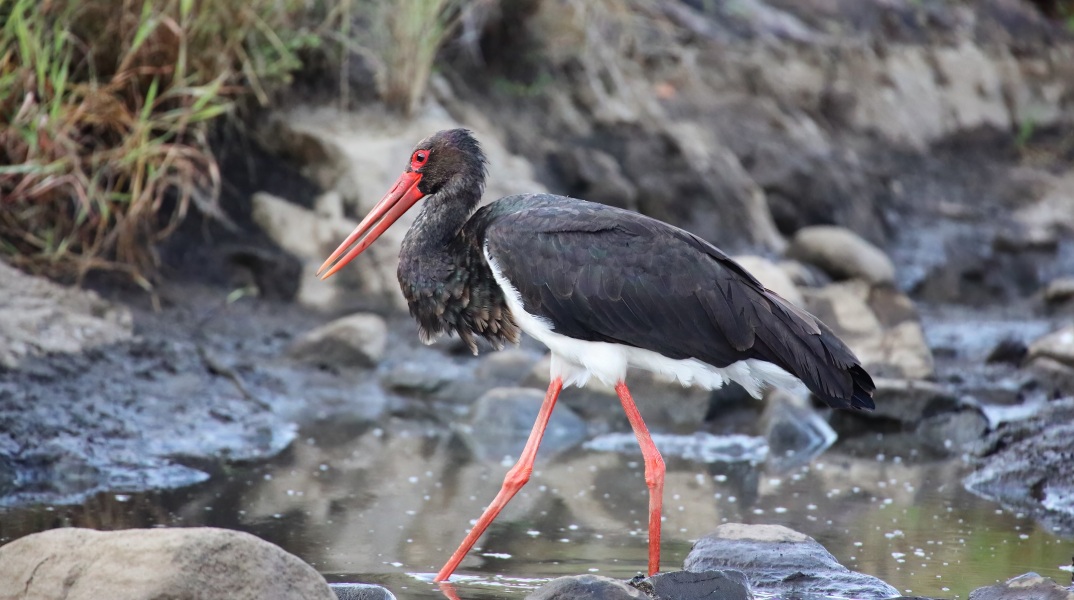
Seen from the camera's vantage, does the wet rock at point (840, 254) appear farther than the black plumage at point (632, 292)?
Yes

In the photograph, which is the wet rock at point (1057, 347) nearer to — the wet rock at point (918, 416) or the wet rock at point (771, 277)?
the wet rock at point (918, 416)

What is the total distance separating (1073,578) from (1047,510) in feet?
4.18

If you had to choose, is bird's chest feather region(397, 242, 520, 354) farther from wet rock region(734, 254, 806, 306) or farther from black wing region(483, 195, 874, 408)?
wet rock region(734, 254, 806, 306)

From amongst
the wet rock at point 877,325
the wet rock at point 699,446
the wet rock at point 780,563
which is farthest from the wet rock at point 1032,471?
the wet rock at point 780,563

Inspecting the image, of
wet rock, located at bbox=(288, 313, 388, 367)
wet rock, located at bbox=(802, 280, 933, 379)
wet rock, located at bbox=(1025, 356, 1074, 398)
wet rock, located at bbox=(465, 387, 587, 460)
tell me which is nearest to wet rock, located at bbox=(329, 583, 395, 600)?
wet rock, located at bbox=(465, 387, 587, 460)

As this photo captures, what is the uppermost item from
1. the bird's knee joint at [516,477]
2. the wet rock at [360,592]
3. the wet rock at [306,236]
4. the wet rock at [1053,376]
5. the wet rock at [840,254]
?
the wet rock at [840,254]

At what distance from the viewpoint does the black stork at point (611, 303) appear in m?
4.75

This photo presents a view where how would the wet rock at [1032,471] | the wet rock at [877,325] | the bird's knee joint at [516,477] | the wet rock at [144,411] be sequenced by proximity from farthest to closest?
the wet rock at [877,325], the wet rock at [1032,471], the wet rock at [144,411], the bird's knee joint at [516,477]

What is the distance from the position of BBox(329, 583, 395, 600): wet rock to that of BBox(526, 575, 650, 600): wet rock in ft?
1.38

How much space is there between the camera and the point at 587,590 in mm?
3898

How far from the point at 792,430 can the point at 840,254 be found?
2.98 meters

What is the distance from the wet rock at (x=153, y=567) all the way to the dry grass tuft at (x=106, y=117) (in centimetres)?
367

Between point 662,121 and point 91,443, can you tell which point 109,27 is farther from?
point 662,121

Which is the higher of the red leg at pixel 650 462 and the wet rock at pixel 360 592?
the red leg at pixel 650 462
